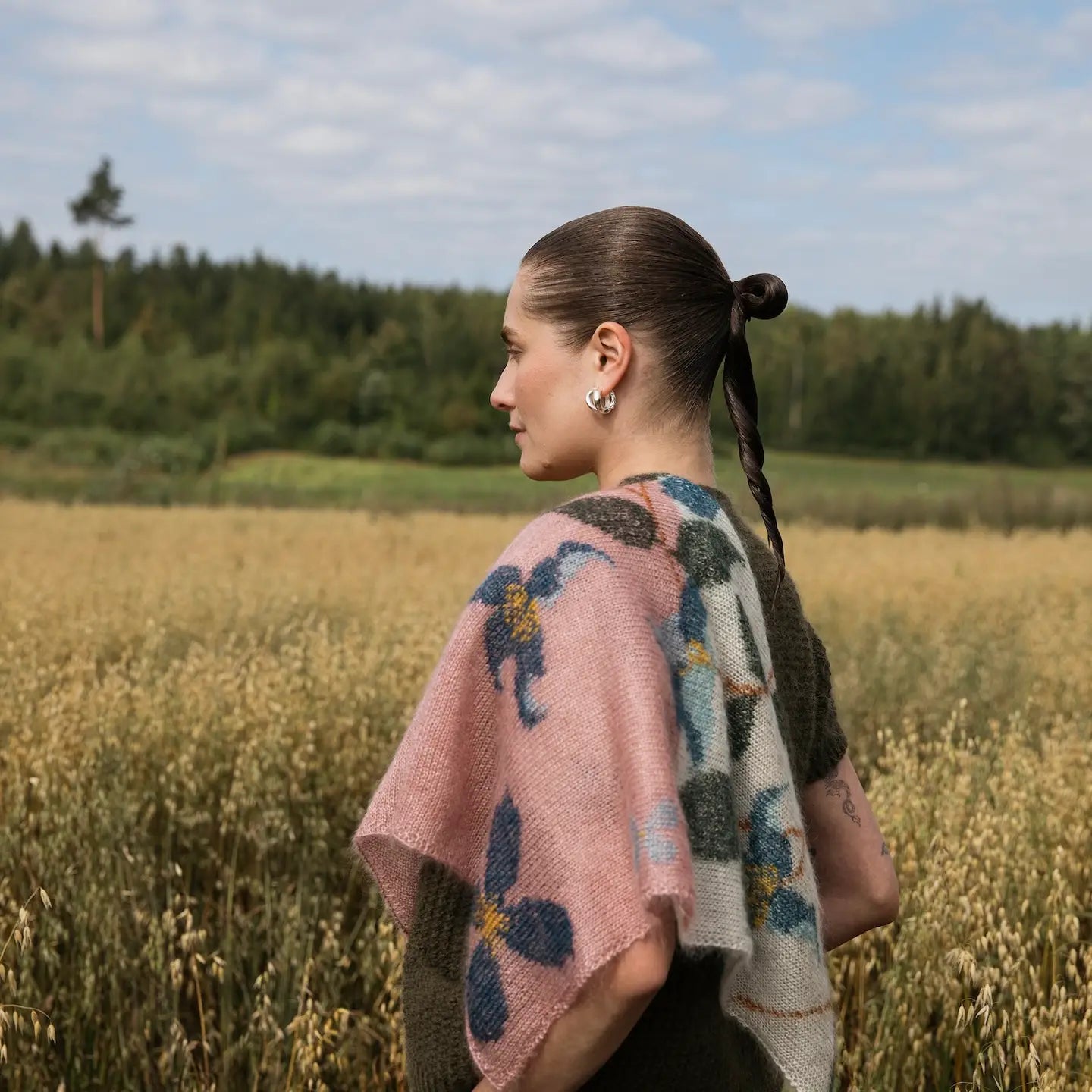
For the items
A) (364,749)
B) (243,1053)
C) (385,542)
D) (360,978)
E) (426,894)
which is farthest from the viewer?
(385,542)

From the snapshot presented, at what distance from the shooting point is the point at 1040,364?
239ft

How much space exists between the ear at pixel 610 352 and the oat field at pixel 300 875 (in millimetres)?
1579

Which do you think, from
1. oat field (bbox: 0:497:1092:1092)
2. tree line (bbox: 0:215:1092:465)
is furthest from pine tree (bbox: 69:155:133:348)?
oat field (bbox: 0:497:1092:1092)

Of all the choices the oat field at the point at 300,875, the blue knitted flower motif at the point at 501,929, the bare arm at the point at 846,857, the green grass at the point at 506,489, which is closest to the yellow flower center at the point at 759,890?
the blue knitted flower motif at the point at 501,929

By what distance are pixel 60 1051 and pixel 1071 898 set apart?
8.20 ft

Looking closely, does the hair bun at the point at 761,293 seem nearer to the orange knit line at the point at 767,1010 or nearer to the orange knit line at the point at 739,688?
the orange knit line at the point at 739,688

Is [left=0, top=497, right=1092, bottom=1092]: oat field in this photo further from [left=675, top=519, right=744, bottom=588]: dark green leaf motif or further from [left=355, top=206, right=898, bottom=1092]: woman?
[left=675, top=519, right=744, bottom=588]: dark green leaf motif

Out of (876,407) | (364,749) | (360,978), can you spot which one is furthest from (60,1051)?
(876,407)

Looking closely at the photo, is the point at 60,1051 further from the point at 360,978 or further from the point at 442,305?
the point at 442,305

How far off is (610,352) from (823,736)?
67 centimetres

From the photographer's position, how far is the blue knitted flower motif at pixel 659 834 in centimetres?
130

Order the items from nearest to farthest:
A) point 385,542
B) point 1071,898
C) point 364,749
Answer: point 1071,898 < point 364,749 < point 385,542

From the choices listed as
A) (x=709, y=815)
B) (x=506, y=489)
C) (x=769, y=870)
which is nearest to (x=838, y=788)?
(x=769, y=870)

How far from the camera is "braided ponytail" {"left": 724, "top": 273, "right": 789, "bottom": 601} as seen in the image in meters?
1.64
